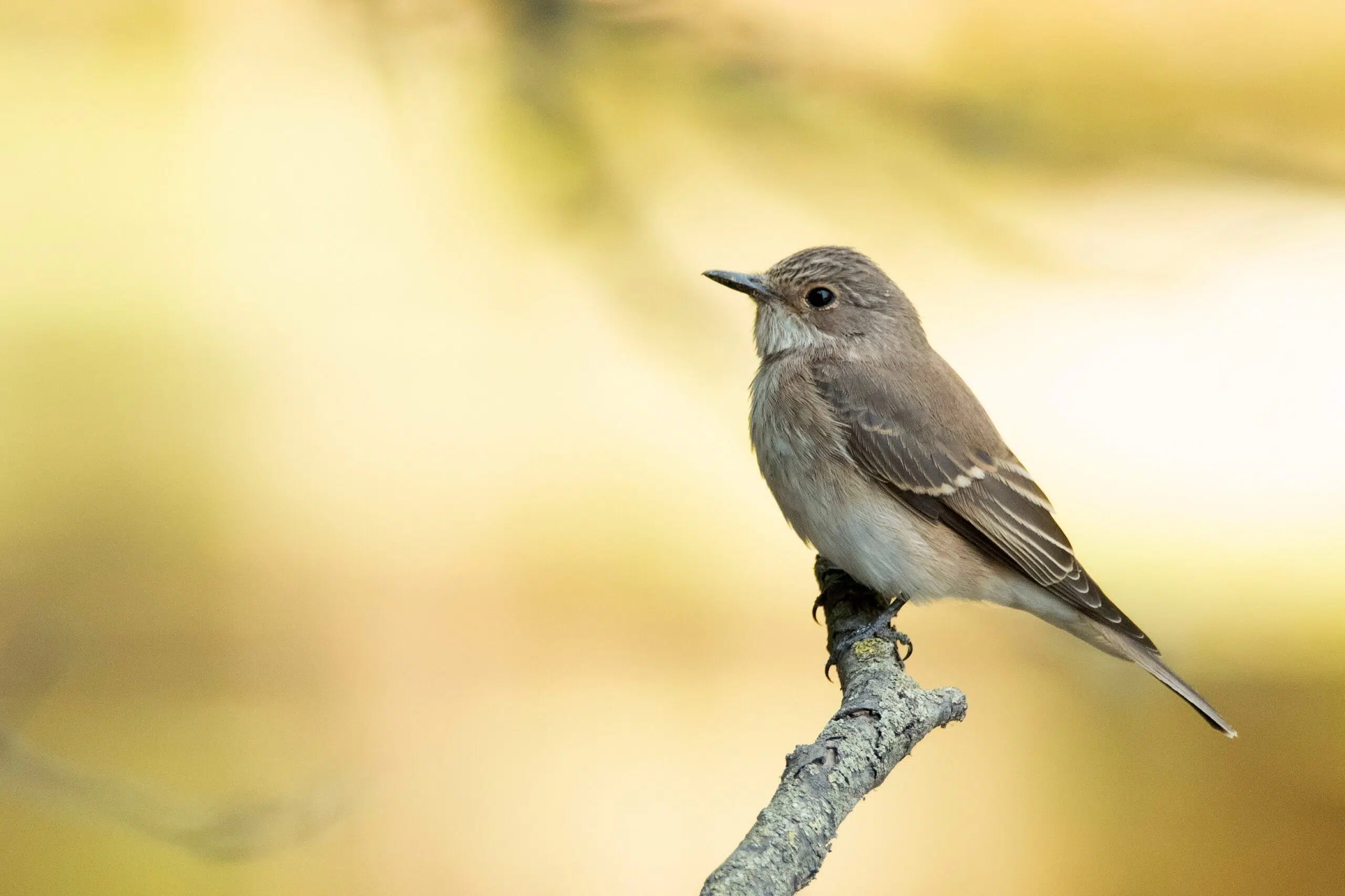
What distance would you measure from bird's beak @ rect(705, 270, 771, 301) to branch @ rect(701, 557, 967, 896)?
0.99 m

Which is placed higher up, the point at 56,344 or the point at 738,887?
the point at 56,344

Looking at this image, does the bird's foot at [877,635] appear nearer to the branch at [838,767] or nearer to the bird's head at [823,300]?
the branch at [838,767]

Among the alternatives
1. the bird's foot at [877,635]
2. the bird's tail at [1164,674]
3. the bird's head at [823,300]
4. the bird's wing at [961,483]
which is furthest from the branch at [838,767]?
the bird's head at [823,300]

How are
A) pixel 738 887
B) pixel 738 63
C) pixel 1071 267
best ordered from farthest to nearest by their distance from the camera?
pixel 1071 267 → pixel 738 63 → pixel 738 887

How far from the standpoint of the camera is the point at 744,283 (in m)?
3.04

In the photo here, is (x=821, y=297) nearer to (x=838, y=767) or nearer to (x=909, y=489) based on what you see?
(x=909, y=489)

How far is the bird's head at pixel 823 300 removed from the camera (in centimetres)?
309

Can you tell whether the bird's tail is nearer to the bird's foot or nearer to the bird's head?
the bird's foot

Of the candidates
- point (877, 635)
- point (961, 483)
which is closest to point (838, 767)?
point (877, 635)

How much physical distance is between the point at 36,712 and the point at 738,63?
2.23 meters

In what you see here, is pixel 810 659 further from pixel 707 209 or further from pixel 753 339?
pixel 707 209

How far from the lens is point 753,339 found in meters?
3.22

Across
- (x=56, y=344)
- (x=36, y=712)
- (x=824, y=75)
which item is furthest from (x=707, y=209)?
(x=36, y=712)

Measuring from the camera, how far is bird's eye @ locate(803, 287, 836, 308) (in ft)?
10.2
